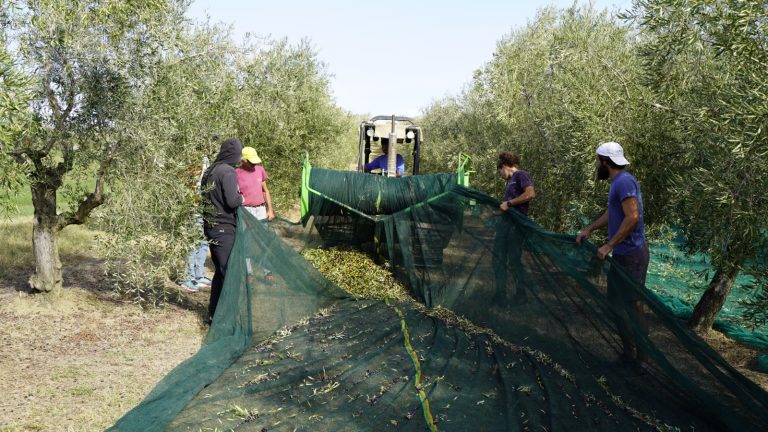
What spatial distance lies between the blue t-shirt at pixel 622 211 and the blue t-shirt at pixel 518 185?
1.85 meters

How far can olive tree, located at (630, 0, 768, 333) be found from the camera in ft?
15.3

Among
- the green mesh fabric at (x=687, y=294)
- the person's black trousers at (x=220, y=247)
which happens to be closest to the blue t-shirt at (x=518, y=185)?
the green mesh fabric at (x=687, y=294)

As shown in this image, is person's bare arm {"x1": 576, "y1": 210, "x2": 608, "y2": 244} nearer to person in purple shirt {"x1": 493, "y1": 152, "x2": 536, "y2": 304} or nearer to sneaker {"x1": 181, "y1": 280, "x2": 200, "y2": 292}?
person in purple shirt {"x1": 493, "y1": 152, "x2": 536, "y2": 304}

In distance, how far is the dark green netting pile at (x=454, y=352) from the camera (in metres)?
4.34

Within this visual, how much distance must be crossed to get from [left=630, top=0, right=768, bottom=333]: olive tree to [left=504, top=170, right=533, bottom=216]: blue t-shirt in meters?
1.63

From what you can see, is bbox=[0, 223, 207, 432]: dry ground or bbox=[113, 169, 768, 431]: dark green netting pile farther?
bbox=[0, 223, 207, 432]: dry ground

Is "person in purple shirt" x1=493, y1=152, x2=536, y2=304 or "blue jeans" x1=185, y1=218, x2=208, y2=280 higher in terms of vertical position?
"person in purple shirt" x1=493, y1=152, x2=536, y2=304

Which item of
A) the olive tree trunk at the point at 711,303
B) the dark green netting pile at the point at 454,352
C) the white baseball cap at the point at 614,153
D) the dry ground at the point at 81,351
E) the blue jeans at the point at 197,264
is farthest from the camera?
the blue jeans at the point at 197,264

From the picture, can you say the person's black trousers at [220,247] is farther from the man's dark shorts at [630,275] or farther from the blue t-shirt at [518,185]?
the man's dark shorts at [630,275]

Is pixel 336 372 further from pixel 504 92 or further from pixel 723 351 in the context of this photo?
pixel 504 92

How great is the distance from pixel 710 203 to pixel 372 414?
3353 millimetres

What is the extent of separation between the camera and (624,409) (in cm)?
462

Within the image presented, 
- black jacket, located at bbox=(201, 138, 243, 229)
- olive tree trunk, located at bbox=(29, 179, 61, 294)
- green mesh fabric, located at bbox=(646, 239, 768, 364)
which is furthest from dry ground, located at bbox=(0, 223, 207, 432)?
green mesh fabric, located at bbox=(646, 239, 768, 364)

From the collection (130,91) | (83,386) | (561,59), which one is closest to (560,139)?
(561,59)
